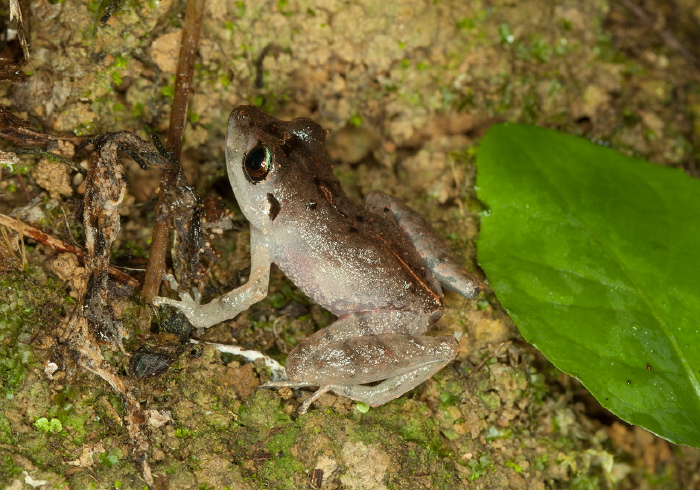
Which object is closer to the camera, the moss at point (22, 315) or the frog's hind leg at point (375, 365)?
the moss at point (22, 315)

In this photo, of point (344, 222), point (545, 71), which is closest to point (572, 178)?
point (545, 71)

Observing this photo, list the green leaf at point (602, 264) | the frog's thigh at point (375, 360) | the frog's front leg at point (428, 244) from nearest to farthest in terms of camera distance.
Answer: the green leaf at point (602, 264) → the frog's thigh at point (375, 360) → the frog's front leg at point (428, 244)

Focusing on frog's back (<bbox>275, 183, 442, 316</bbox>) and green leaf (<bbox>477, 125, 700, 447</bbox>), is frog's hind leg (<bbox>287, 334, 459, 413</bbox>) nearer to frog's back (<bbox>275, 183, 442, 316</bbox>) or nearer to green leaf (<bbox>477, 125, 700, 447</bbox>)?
frog's back (<bbox>275, 183, 442, 316</bbox>)

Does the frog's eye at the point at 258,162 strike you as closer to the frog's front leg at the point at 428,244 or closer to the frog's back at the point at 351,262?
the frog's back at the point at 351,262

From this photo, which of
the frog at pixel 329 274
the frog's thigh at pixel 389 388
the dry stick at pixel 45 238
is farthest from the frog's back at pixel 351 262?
the dry stick at pixel 45 238

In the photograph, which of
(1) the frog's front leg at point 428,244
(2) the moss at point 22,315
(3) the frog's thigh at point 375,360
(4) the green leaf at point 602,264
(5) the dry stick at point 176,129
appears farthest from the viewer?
(1) the frog's front leg at point 428,244

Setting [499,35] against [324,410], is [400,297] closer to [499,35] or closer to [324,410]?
[324,410]

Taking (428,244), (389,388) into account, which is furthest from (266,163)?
(389,388)

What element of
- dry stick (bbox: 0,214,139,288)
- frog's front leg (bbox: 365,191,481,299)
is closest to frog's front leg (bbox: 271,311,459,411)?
frog's front leg (bbox: 365,191,481,299)
